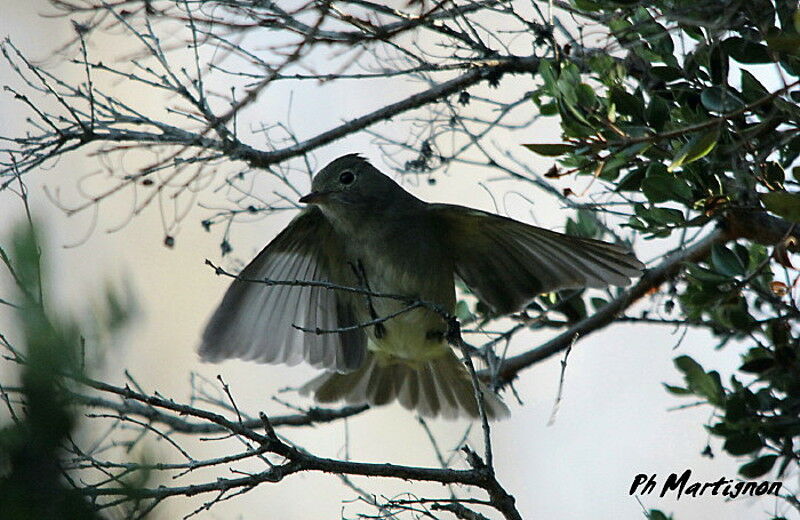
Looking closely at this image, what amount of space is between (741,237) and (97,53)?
18.9ft

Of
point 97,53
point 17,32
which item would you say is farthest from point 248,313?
point 17,32

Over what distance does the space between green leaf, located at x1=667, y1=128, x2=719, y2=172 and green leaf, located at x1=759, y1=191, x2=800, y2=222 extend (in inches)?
8.9

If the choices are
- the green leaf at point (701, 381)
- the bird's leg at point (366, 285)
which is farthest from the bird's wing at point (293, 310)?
the green leaf at point (701, 381)

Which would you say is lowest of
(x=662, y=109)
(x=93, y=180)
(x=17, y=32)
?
(x=662, y=109)

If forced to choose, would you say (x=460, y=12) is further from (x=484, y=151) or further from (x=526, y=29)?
(x=484, y=151)

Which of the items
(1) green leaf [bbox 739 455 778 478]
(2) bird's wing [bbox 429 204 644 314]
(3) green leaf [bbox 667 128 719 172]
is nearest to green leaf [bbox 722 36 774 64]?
(3) green leaf [bbox 667 128 719 172]

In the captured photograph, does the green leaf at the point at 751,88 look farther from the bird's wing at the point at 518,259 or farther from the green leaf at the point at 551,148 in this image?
the bird's wing at the point at 518,259

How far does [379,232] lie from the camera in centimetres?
556

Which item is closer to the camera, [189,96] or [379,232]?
[189,96]

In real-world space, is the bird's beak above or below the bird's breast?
above

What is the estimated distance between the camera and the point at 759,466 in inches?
147

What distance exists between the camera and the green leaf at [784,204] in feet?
10.3

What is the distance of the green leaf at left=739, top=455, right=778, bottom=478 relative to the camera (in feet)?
12.3

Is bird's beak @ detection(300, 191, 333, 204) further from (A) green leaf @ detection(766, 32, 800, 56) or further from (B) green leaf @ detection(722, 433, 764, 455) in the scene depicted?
(A) green leaf @ detection(766, 32, 800, 56)
